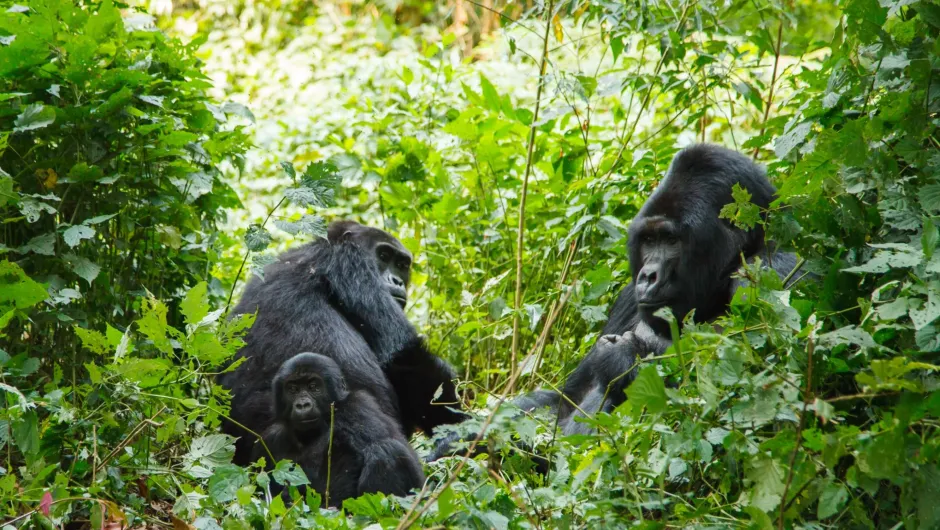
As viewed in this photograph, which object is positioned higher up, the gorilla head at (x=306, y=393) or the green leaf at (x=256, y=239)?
the green leaf at (x=256, y=239)

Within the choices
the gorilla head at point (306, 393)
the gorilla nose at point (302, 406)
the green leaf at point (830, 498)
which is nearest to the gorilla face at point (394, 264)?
the gorilla head at point (306, 393)

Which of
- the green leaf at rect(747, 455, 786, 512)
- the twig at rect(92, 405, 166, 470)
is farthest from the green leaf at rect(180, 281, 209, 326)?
the green leaf at rect(747, 455, 786, 512)

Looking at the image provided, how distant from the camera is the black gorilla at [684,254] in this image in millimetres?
3828

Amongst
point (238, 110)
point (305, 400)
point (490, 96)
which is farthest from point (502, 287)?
point (238, 110)

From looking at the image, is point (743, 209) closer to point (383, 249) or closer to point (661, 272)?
point (661, 272)

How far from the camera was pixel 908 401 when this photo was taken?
6.60 ft

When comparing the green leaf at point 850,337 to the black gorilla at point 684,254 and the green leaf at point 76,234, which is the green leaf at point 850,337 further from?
the green leaf at point 76,234

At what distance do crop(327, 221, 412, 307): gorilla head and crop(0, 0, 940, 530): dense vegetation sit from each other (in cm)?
26

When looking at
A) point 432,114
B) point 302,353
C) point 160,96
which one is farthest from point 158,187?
point 432,114

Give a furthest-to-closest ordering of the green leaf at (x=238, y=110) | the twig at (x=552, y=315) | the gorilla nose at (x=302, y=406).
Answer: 1. the green leaf at (x=238, y=110)
2. the gorilla nose at (x=302, y=406)
3. the twig at (x=552, y=315)

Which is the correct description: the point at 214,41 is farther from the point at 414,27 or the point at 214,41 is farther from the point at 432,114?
the point at 432,114

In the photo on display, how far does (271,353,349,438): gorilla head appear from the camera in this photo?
12.5ft

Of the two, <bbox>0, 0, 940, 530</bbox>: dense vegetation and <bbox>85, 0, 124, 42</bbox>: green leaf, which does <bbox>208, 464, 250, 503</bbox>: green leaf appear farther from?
<bbox>85, 0, 124, 42</bbox>: green leaf

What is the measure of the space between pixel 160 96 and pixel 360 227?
4.91 feet
